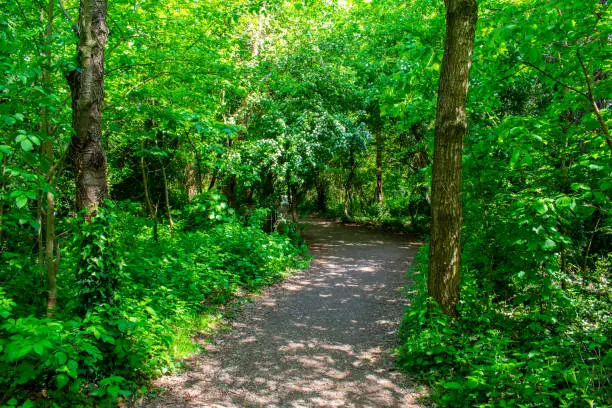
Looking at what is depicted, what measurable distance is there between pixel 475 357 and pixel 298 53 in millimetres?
10389

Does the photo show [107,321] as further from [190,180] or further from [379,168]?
[379,168]

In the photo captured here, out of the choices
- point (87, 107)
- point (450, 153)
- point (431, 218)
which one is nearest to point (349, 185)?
point (431, 218)

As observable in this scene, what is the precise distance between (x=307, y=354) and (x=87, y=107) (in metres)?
3.93

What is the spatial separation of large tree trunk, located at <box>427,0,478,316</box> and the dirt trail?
4.03ft

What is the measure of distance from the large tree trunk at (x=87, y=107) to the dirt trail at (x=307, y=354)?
2.20 m

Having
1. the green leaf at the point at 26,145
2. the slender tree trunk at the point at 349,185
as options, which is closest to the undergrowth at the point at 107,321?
the green leaf at the point at 26,145

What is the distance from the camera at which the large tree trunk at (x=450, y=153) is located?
14.5 feet

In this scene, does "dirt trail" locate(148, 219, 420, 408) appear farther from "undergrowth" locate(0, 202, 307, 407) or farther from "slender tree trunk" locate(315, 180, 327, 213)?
"slender tree trunk" locate(315, 180, 327, 213)

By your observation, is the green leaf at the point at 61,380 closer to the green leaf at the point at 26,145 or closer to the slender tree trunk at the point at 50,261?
the slender tree trunk at the point at 50,261

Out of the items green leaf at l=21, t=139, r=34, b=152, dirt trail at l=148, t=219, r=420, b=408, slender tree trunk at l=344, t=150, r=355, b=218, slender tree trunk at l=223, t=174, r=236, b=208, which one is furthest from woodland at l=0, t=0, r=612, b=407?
slender tree trunk at l=344, t=150, r=355, b=218

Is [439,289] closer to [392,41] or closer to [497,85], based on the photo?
[497,85]

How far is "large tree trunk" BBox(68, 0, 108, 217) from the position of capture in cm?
388

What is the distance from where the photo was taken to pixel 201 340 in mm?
5211

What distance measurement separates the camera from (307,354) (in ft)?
16.4
